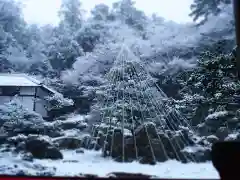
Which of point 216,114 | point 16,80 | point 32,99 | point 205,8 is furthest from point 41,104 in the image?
point 205,8

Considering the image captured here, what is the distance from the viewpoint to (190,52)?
302cm

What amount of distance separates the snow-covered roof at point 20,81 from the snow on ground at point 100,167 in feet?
2.69

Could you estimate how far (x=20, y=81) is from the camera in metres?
3.04

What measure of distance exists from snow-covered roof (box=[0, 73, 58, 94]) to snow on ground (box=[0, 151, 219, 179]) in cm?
82

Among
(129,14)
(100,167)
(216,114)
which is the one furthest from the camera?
(129,14)

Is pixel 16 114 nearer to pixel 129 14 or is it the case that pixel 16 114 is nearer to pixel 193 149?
pixel 129 14

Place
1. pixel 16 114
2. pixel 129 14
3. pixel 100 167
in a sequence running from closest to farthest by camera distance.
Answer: pixel 100 167 < pixel 16 114 < pixel 129 14

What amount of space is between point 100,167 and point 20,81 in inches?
54.1

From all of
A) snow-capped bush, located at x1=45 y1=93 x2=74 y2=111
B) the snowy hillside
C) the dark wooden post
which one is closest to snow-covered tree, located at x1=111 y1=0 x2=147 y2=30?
the snowy hillside

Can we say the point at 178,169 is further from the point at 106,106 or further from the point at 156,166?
the point at 106,106

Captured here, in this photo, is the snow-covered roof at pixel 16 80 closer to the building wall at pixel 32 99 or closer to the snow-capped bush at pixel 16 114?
the building wall at pixel 32 99

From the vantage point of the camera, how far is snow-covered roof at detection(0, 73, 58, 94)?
3035 millimetres

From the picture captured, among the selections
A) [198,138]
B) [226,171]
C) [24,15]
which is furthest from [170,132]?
[24,15]

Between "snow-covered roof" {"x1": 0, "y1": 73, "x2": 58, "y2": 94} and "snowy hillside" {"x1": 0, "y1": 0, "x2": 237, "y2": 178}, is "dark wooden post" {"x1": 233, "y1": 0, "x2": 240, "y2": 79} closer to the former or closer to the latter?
"snowy hillside" {"x1": 0, "y1": 0, "x2": 237, "y2": 178}
